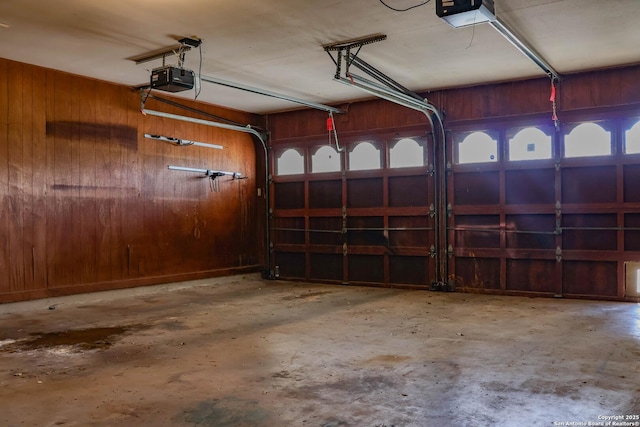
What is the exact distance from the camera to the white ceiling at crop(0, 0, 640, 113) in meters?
4.18

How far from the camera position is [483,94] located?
21.9ft

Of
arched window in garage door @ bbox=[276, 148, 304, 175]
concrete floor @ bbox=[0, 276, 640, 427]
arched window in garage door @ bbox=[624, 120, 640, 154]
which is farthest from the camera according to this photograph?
arched window in garage door @ bbox=[276, 148, 304, 175]

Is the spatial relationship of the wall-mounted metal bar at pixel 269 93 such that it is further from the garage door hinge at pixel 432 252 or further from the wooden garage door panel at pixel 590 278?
the wooden garage door panel at pixel 590 278

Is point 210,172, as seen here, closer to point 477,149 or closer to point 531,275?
point 477,149

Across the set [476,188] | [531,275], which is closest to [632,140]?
[476,188]

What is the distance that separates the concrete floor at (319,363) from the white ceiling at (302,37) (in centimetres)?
263

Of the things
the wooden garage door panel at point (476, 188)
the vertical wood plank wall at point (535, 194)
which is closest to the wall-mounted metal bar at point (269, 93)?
the vertical wood plank wall at point (535, 194)

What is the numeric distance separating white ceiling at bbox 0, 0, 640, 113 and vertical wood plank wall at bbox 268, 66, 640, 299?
1.06 ft

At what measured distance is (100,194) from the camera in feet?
20.7

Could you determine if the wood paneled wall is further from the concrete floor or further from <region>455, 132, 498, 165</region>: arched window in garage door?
<region>455, 132, 498, 165</region>: arched window in garage door

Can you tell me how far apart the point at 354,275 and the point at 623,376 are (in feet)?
15.2

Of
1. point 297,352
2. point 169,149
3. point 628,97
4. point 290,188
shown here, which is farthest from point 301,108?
point 297,352

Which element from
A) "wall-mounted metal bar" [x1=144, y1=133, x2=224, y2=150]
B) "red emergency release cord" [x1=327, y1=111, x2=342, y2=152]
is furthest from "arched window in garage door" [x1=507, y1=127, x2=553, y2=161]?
"wall-mounted metal bar" [x1=144, y1=133, x2=224, y2=150]

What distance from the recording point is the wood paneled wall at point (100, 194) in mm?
5531
